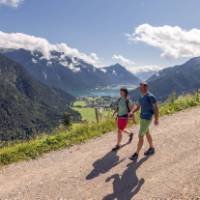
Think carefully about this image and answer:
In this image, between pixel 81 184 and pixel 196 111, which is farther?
pixel 196 111

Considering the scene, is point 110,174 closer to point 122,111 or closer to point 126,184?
point 126,184

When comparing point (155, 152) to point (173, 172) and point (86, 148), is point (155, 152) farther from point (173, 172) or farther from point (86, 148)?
point (86, 148)

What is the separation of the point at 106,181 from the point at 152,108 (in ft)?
8.76

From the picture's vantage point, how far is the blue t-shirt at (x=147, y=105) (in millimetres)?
10181

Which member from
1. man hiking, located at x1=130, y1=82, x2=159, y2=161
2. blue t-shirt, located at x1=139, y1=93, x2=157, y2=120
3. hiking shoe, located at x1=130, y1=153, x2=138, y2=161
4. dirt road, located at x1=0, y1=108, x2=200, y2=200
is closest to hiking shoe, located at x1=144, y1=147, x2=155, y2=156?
man hiking, located at x1=130, y1=82, x2=159, y2=161

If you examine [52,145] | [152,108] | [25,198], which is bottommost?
[25,198]

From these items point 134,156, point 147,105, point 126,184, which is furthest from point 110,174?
point 147,105

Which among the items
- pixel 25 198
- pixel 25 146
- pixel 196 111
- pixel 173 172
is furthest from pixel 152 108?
pixel 196 111

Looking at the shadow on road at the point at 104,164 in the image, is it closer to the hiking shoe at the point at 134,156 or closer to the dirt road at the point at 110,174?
the dirt road at the point at 110,174

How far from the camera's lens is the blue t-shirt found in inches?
401

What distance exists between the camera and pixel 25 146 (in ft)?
42.0

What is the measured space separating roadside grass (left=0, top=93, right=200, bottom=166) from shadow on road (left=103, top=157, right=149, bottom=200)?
4.17 metres

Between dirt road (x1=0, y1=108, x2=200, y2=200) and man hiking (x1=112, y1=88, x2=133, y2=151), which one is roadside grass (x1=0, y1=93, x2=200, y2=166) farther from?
man hiking (x1=112, y1=88, x2=133, y2=151)

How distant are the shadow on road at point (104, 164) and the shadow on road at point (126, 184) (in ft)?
1.80
